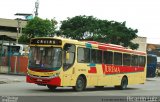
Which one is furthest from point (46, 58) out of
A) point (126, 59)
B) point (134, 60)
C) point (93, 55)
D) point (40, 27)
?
point (40, 27)

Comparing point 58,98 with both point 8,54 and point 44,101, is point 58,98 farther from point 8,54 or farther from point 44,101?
point 8,54

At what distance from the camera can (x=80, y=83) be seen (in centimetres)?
2317

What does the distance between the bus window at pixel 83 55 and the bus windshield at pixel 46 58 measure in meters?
1.59

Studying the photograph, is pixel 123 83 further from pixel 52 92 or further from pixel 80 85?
pixel 52 92

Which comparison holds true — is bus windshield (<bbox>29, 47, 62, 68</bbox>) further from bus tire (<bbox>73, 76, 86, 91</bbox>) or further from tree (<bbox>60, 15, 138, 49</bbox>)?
tree (<bbox>60, 15, 138, 49</bbox>)

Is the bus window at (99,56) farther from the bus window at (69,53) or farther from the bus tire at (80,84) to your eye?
the bus window at (69,53)

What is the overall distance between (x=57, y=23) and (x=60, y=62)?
65.8 metres

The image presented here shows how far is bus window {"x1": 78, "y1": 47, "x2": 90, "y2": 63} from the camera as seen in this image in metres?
22.9

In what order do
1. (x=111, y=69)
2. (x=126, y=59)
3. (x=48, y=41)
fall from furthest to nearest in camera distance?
(x=126, y=59), (x=111, y=69), (x=48, y=41)

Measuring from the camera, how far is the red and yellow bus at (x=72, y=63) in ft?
70.7

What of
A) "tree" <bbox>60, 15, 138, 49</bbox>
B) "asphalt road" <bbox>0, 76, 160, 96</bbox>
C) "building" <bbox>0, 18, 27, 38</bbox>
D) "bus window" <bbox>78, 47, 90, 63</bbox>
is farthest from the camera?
"building" <bbox>0, 18, 27, 38</bbox>

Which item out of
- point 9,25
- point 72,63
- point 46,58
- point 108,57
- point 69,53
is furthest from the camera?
point 9,25

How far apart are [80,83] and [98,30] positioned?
5809 cm

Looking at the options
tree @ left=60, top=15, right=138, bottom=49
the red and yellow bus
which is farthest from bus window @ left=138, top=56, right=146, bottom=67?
tree @ left=60, top=15, right=138, bottom=49
